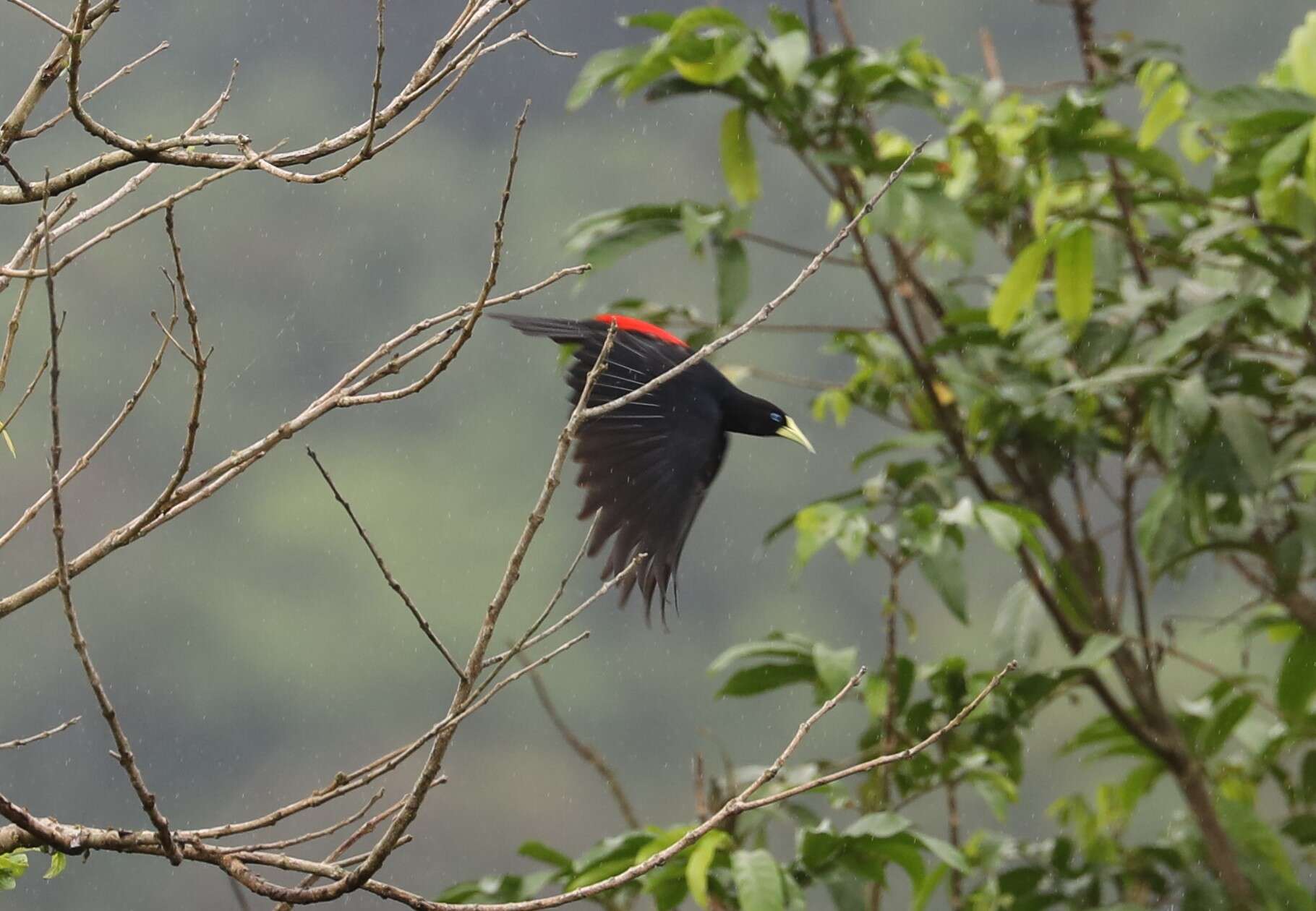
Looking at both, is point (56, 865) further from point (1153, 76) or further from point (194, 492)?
point (1153, 76)

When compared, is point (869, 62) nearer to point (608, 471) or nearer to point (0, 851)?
point (608, 471)

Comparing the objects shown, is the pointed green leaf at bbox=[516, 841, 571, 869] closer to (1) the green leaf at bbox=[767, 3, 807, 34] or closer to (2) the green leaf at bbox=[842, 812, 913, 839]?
(2) the green leaf at bbox=[842, 812, 913, 839]

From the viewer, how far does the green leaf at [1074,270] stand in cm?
200

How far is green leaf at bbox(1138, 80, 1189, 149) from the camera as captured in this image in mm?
2105

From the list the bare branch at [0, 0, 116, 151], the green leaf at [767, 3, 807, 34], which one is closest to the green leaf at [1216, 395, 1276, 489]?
the green leaf at [767, 3, 807, 34]

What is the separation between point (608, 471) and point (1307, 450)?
51.1 inches

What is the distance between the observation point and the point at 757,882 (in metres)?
1.58

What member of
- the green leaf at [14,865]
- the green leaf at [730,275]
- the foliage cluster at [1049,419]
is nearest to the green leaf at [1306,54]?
the foliage cluster at [1049,419]

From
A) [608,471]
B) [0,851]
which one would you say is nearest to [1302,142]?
[608,471]

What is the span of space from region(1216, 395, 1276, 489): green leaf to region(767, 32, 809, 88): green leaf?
29.6 inches

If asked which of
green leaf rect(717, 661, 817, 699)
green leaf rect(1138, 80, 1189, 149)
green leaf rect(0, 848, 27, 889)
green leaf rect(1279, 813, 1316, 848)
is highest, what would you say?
green leaf rect(1138, 80, 1189, 149)

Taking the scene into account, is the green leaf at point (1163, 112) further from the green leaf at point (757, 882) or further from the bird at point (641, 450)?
the green leaf at point (757, 882)

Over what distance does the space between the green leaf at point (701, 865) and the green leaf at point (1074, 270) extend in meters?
0.87

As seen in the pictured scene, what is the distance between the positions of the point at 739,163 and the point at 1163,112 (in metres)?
0.61
